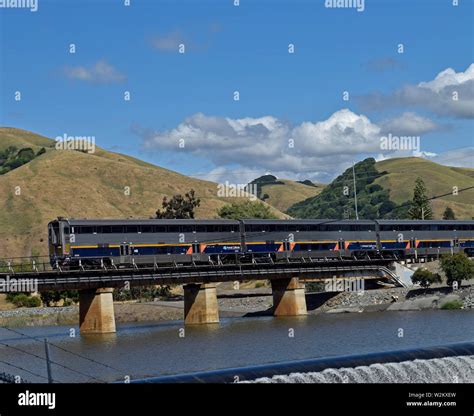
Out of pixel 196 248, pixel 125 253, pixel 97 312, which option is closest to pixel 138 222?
pixel 125 253

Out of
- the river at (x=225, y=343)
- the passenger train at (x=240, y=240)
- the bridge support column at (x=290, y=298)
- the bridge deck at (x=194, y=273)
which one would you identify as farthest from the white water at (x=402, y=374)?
the bridge support column at (x=290, y=298)

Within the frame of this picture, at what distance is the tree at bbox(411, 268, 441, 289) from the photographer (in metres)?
93.3

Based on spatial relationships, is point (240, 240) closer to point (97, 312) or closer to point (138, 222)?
point (138, 222)

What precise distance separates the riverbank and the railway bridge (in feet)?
11.1

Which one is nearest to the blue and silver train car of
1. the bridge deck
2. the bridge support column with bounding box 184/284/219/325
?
the bridge deck

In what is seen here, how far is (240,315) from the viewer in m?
96.9

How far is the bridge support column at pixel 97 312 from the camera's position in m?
74.9

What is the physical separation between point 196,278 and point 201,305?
2.74 m

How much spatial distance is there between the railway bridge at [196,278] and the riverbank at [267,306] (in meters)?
3.37

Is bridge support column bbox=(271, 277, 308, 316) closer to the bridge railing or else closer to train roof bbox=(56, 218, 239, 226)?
train roof bbox=(56, 218, 239, 226)
